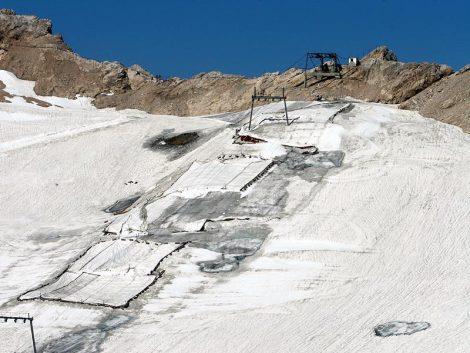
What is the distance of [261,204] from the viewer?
122 ft

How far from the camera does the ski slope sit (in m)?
25.8

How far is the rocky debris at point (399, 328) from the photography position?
23.9 meters

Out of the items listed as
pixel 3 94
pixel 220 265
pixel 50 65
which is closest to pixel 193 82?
pixel 50 65

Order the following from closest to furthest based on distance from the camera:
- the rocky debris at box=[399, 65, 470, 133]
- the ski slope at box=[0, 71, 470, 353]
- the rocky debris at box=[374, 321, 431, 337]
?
the rocky debris at box=[374, 321, 431, 337], the ski slope at box=[0, 71, 470, 353], the rocky debris at box=[399, 65, 470, 133]

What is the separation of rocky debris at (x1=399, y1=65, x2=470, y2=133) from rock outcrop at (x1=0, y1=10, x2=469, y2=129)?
2.6 inches

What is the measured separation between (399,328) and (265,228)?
11.5m

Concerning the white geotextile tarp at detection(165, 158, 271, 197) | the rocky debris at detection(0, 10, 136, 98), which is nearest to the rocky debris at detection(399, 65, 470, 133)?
the white geotextile tarp at detection(165, 158, 271, 197)

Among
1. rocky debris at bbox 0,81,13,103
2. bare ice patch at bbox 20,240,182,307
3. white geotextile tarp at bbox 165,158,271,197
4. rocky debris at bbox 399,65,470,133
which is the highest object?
rocky debris at bbox 0,81,13,103

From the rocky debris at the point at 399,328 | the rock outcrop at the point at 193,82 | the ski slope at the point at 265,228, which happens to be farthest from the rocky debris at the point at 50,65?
the rocky debris at the point at 399,328

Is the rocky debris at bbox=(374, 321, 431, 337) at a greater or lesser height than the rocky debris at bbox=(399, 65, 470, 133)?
lesser

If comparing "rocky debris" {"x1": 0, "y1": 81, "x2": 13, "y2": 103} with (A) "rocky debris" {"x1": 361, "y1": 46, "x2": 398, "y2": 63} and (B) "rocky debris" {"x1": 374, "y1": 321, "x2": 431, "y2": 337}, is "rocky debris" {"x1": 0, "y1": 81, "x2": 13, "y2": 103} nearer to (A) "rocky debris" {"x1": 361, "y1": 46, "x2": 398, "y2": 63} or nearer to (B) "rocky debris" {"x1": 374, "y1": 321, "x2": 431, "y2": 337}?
(A) "rocky debris" {"x1": 361, "y1": 46, "x2": 398, "y2": 63}

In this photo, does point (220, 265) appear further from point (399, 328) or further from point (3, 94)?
point (3, 94)

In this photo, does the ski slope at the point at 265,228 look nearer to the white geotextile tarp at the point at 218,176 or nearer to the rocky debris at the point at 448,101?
the white geotextile tarp at the point at 218,176

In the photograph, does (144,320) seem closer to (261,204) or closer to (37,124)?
(261,204)
